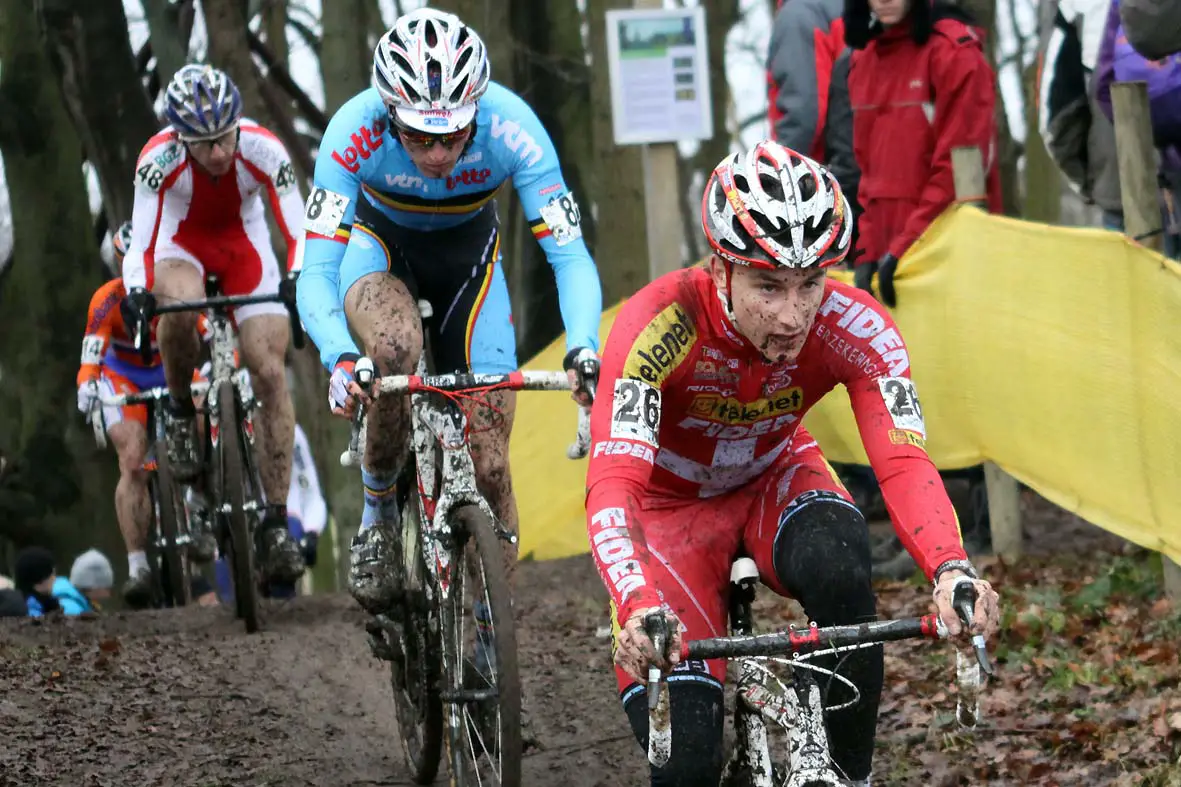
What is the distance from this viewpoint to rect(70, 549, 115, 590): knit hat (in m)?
14.9

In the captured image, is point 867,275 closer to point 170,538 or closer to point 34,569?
point 170,538

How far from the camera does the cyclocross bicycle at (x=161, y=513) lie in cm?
1127

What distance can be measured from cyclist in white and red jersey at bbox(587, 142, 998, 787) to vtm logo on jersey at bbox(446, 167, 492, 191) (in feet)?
5.75

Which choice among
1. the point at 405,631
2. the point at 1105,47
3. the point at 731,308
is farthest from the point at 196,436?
the point at 731,308

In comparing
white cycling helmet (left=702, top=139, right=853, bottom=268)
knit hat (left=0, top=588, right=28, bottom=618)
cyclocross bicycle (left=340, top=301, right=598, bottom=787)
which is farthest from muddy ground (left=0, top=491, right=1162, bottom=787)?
white cycling helmet (left=702, top=139, right=853, bottom=268)

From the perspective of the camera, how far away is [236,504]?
9.18 m

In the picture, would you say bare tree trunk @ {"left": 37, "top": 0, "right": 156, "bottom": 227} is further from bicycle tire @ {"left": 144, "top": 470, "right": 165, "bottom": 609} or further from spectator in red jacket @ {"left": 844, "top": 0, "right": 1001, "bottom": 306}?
spectator in red jacket @ {"left": 844, "top": 0, "right": 1001, "bottom": 306}

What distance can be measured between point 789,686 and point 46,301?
14.0 metres

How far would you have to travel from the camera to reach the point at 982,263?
27.9 ft

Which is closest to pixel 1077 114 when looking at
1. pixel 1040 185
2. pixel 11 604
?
pixel 11 604

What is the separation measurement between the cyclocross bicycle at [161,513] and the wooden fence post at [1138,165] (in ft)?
20.0

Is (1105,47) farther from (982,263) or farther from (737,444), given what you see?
(737,444)

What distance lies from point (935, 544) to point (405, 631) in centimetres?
267

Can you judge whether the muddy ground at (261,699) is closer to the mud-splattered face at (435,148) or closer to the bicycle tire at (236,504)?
the bicycle tire at (236,504)
